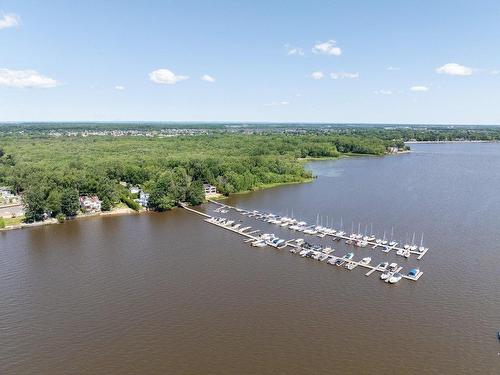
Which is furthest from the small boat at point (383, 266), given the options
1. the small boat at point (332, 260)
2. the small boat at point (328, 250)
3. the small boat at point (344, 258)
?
the small boat at point (328, 250)

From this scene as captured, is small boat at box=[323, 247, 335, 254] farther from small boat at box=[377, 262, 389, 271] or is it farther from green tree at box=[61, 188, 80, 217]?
green tree at box=[61, 188, 80, 217]

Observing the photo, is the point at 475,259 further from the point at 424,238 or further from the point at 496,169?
the point at 496,169

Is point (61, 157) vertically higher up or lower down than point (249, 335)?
higher up

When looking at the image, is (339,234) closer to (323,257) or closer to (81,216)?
(323,257)

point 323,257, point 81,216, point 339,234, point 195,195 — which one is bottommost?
point 81,216

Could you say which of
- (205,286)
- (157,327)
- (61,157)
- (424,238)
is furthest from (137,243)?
(61,157)

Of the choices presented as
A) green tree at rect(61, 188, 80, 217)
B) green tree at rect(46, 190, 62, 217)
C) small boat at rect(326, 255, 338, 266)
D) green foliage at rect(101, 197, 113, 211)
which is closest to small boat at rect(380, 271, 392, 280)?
small boat at rect(326, 255, 338, 266)

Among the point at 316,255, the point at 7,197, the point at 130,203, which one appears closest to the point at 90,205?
the point at 130,203

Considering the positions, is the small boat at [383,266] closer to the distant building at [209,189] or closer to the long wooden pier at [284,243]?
the long wooden pier at [284,243]
